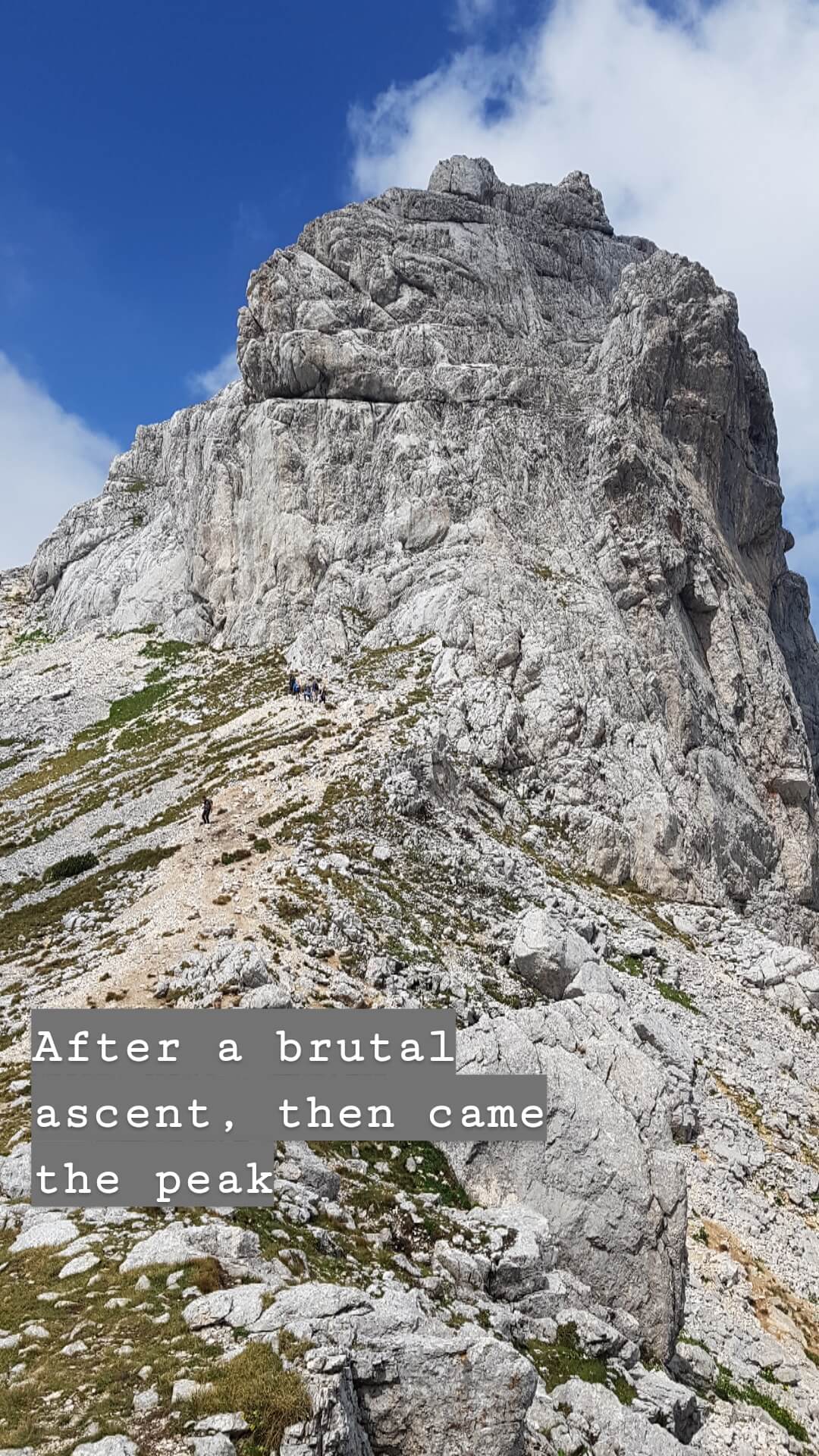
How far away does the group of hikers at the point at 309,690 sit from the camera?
52688mm

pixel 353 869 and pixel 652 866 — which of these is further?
pixel 652 866

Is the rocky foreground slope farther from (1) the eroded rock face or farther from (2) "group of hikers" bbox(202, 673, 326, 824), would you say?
(2) "group of hikers" bbox(202, 673, 326, 824)

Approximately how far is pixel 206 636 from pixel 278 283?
37014 mm

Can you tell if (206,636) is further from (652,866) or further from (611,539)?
(652,866)

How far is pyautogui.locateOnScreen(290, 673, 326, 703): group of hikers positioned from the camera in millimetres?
52688

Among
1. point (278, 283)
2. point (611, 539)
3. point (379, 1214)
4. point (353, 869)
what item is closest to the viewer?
point (379, 1214)

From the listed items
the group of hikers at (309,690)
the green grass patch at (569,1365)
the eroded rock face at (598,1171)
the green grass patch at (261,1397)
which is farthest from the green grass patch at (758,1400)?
the group of hikers at (309,690)

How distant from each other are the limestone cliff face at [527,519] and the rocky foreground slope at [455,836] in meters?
0.43

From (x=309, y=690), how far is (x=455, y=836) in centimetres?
1897

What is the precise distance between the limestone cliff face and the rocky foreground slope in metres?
0.43

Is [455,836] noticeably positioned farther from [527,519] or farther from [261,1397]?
[527,519]

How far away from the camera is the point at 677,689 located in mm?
61906

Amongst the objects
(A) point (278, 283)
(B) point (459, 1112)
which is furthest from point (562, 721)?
(A) point (278, 283)

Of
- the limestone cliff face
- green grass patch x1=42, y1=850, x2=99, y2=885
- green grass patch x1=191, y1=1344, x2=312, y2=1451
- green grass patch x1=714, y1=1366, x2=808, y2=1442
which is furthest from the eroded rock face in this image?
the limestone cliff face
